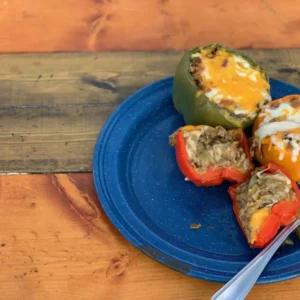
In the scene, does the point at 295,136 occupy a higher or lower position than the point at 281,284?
higher

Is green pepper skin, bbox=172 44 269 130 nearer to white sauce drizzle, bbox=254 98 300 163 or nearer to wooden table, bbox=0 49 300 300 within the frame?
white sauce drizzle, bbox=254 98 300 163

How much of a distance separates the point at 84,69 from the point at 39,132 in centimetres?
22

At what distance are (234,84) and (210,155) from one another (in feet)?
0.52

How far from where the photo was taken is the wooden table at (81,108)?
91 cm

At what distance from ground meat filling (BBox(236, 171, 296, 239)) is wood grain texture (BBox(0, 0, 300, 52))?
512mm

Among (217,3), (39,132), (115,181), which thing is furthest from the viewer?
(217,3)

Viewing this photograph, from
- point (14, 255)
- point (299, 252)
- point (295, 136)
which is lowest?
point (14, 255)

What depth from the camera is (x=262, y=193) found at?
3.00 feet

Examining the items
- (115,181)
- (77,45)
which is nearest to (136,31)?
(77,45)

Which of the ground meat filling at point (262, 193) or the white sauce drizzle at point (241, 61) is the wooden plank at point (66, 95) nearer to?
the white sauce drizzle at point (241, 61)

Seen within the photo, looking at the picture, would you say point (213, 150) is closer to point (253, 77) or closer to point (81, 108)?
point (253, 77)

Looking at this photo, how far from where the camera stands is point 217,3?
1423 millimetres

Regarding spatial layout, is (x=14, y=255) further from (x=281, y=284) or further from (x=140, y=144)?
(x=281, y=284)

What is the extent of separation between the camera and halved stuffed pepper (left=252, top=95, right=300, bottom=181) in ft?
3.11
